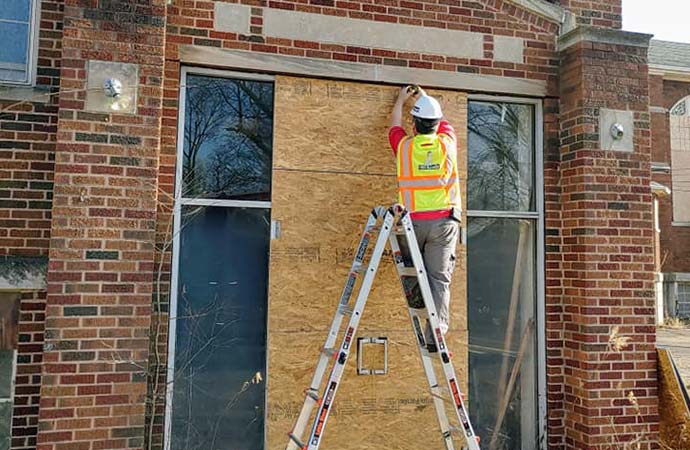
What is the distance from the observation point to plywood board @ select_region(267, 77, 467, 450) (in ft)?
15.8

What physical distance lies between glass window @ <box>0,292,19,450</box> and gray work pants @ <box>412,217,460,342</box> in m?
3.08

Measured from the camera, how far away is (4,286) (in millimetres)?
4312

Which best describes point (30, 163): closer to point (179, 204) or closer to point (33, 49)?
point (33, 49)

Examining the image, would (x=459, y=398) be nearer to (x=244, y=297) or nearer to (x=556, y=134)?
(x=244, y=297)

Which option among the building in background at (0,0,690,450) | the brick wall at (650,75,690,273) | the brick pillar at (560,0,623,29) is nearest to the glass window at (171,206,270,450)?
the building in background at (0,0,690,450)

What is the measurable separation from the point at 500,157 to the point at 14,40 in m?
4.26

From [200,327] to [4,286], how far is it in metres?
1.44

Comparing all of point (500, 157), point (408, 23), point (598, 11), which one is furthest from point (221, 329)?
point (598, 11)

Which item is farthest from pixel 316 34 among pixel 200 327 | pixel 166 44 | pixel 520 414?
pixel 520 414

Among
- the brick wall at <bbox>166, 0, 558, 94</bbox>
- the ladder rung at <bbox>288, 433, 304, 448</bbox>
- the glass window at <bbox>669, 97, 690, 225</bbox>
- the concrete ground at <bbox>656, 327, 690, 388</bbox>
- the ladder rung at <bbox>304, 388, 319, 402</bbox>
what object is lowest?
the concrete ground at <bbox>656, 327, 690, 388</bbox>

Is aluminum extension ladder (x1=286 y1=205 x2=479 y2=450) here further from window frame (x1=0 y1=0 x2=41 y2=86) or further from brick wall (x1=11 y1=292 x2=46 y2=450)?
window frame (x1=0 y1=0 x2=41 y2=86)

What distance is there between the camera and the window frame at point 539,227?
5.38 metres

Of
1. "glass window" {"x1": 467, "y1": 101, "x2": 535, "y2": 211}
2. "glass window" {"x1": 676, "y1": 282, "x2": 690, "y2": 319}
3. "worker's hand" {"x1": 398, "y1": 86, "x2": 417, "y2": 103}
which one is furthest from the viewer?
"glass window" {"x1": 676, "y1": 282, "x2": 690, "y2": 319}

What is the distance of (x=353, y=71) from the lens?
5.09 m
